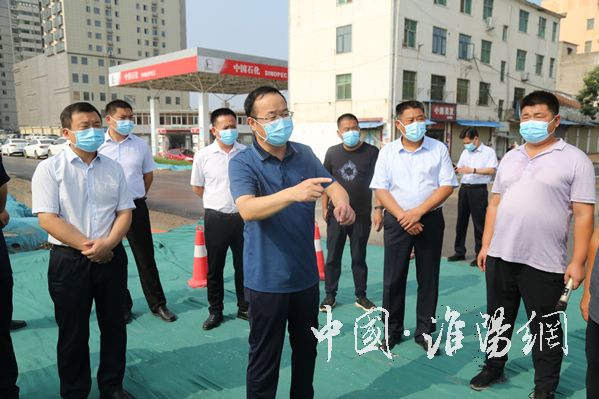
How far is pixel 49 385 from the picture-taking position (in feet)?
9.61

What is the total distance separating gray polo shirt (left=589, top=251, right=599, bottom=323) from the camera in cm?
195

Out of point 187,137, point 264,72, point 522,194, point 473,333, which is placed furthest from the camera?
point 187,137

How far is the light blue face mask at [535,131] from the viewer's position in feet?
8.70

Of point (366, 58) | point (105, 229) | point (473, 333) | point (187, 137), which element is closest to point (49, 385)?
point (105, 229)

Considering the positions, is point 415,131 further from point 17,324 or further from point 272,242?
point 17,324

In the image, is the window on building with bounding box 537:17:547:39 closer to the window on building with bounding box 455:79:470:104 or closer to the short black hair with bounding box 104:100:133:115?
the window on building with bounding box 455:79:470:104

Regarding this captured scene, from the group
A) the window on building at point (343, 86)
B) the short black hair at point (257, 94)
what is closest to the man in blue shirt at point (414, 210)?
the short black hair at point (257, 94)

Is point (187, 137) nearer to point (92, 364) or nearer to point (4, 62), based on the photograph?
point (92, 364)

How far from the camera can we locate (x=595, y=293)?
6.47ft

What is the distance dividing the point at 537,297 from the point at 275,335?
1.66 m

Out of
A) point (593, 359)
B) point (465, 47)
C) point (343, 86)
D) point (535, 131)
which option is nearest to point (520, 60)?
point (465, 47)

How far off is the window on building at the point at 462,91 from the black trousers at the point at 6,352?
26801 mm

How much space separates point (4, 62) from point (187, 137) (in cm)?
7059

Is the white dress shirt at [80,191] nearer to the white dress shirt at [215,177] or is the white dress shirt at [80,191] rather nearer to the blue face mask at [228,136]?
the white dress shirt at [215,177]
